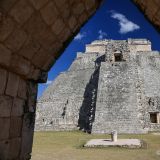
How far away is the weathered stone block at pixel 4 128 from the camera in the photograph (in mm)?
3660

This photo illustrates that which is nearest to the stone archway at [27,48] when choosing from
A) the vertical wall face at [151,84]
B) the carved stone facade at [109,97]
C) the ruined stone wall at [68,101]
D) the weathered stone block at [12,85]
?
the weathered stone block at [12,85]

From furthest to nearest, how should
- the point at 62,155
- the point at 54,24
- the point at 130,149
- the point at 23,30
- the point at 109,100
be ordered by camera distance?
the point at 109,100, the point at 130,149, the point at 62,155, the point at 54,24, the point at 23,30

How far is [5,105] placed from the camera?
3.73m

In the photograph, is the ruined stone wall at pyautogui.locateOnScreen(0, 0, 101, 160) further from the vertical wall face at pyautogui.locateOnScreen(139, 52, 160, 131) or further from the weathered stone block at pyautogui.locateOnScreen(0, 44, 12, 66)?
the vertical wall face at pyautogui.locateOnScreen(139, 52, 160, 131)

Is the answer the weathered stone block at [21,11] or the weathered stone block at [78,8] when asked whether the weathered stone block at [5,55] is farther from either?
the weathered stone block at [78,8]

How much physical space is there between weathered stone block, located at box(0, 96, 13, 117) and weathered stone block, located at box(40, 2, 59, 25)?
3.63 feet

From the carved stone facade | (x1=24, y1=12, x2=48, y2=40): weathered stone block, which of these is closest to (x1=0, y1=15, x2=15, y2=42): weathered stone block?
(x1=24, y1=12, x2=48, y2=40): weathered stone block

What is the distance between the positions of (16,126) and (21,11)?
5.43 ft

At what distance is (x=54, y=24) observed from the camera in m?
3.86

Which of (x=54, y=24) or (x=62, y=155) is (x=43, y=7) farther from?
(x=62, y=155)

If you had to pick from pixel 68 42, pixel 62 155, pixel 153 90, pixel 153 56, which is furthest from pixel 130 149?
pixel 153 56

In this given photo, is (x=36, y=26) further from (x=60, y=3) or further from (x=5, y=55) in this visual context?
(x=5, y=55)

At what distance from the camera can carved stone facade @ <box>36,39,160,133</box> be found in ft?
80.7

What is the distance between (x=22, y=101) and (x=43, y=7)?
1463 millimetres
